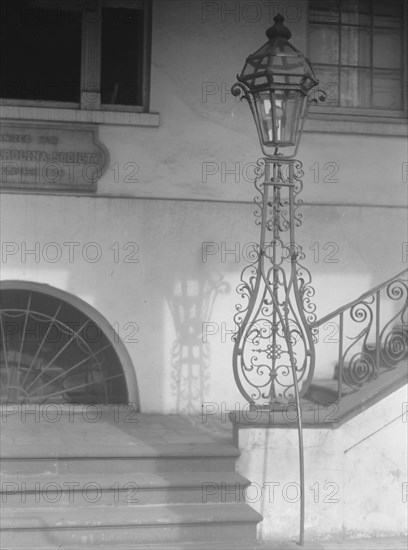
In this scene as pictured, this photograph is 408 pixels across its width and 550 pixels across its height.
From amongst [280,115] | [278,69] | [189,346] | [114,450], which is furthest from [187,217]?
[114,450]

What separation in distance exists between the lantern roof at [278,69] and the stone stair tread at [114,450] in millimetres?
2615

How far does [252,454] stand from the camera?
23.6 ft

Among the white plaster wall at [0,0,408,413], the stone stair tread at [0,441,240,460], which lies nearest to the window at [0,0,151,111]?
the white plaster wall at [0,0,408,413]

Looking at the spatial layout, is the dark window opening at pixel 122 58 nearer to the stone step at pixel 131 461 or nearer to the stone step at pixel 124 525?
the stone step at pixel 131 461

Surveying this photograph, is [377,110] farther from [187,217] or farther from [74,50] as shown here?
[74,50]

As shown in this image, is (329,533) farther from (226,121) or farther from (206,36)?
(206,36)

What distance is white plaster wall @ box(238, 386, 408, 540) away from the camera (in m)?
7.18

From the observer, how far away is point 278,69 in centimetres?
688

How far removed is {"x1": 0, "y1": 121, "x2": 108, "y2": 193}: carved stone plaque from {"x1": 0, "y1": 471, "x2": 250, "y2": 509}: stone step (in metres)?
2.77

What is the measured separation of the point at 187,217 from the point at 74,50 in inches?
71.8

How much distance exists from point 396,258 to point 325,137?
51.9 inches

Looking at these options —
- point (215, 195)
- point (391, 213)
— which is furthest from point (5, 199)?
point (391, 213)

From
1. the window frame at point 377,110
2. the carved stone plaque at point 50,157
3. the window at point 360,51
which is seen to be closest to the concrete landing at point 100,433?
the carved stone plaque at point 50,157

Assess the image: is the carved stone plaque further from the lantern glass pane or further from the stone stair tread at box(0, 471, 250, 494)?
the stone stair tread at box(0, 471, 250, 494)
